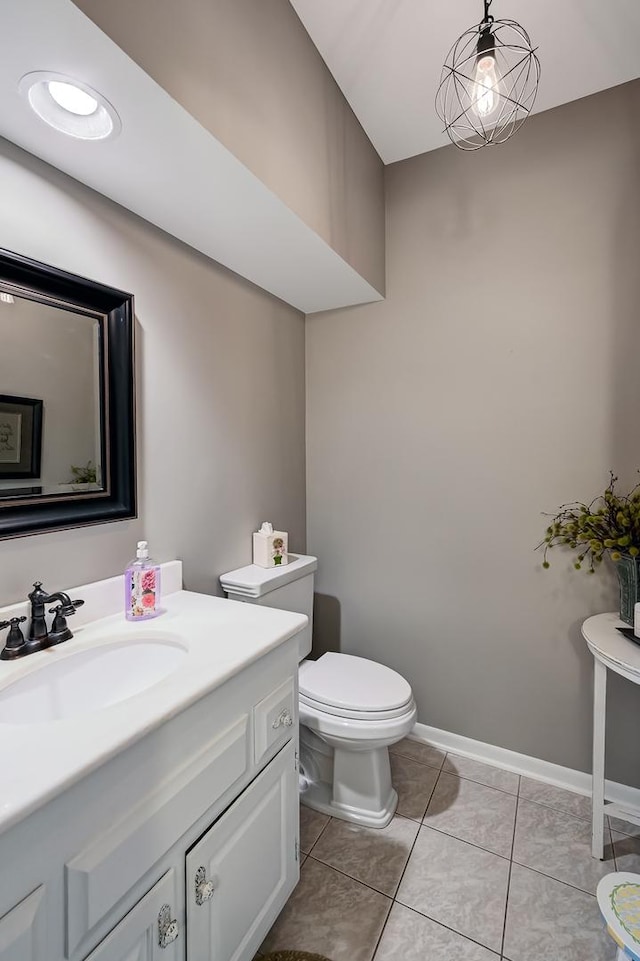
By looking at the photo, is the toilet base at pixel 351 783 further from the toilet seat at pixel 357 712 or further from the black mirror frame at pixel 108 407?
the black mirror frame at pixel 108 407

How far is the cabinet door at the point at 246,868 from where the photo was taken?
85 centimetres

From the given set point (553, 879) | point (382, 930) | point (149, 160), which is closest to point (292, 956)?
point (382, 930)

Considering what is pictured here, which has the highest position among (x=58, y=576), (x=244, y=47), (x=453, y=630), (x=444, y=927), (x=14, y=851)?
(x=244, y=47)

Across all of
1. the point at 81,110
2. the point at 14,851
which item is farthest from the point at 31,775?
the point at 81,110

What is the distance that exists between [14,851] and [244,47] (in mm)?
1707

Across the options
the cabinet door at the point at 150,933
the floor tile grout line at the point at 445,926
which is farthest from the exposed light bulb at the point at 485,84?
the floor tile grout line at the point at 445,926

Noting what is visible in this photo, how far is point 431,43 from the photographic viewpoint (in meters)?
1.40

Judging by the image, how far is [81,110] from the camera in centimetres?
95

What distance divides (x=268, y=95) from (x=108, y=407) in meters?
0.98

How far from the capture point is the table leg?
55.6 inches

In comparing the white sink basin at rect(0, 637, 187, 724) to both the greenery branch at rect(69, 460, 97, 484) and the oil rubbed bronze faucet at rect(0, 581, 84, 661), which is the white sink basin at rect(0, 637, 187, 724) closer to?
the oil rubbed bronze faucet at rect(0, 581, 84, 661)

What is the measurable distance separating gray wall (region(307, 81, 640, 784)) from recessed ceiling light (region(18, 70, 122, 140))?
127 cm

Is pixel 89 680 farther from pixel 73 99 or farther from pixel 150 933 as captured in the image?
pixel 73 99

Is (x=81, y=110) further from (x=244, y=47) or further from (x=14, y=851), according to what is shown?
(x=14, y=851)
